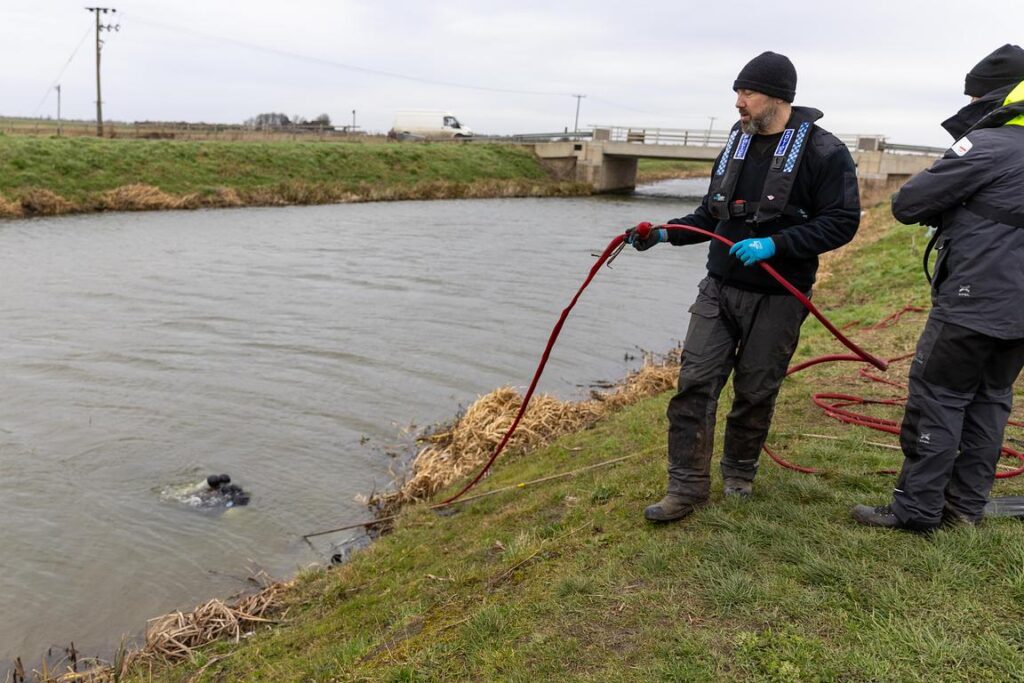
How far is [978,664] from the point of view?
3225mm

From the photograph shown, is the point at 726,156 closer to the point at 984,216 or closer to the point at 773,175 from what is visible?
the point at 773,175

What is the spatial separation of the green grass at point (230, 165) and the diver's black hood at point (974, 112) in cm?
3155

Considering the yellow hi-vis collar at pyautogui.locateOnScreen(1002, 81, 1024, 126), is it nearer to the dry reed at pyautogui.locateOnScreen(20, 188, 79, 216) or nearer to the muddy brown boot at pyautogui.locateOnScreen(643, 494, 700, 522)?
the muddy brown boot at pyautogui.locateOnScreen(643, 494, 700, 522)

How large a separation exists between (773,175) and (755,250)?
1.59 feet

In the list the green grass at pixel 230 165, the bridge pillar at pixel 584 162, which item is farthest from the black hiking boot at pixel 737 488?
the bridge pillar at pixel 584 162

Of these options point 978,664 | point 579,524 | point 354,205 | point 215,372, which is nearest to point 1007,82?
point 978,664

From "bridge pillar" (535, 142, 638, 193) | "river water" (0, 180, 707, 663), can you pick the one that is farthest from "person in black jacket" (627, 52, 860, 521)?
"bridge pillar" (535, 142, 638, 193)

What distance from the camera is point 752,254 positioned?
14.2ft

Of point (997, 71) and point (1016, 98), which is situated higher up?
point (997, 71)

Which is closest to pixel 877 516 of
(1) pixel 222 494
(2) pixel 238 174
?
(1) pixel 222 494

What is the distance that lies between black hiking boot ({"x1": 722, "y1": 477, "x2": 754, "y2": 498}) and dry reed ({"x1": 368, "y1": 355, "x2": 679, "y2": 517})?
3802 mm

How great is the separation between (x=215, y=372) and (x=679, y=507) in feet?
29.7

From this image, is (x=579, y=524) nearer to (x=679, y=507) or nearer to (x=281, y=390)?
(x=679, y=507)

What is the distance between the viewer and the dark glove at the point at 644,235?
15.8 ft
